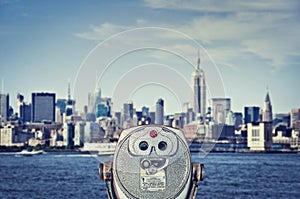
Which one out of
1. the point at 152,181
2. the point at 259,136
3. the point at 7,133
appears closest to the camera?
the point at 152,181

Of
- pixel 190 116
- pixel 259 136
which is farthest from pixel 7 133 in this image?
pixel 190 116

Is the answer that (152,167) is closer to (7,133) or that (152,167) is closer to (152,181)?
(152,181)

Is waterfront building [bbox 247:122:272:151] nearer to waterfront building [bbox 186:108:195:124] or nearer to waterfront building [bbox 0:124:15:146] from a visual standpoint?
waterfront building [bbox 0:124:15:146]

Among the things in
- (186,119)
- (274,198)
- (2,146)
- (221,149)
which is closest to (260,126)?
(221,149)

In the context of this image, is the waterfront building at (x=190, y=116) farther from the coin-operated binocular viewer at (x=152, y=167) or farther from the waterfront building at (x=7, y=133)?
the waterfront building at (x=7, y=133)

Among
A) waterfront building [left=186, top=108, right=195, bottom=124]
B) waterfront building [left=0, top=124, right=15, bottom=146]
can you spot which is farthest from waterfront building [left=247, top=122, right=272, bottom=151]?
waterfront building [left=186, top=108, right=195, bottom=124]

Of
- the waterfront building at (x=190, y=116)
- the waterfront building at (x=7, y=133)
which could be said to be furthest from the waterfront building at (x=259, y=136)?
the waterfront building at (x=190, y=116)

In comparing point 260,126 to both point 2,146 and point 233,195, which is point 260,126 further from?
point 233,195
